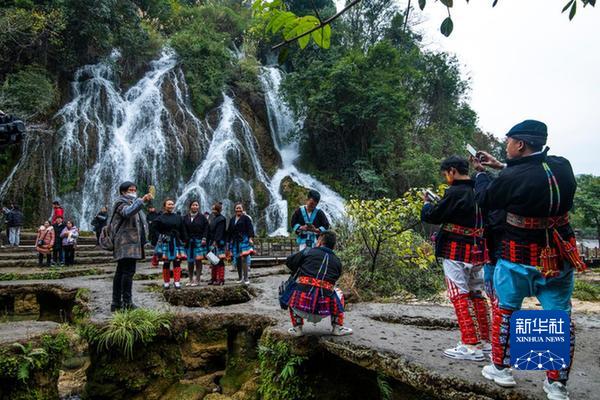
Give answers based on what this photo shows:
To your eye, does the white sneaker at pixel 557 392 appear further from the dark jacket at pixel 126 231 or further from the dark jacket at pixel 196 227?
the dark jacket at pixel 196 227

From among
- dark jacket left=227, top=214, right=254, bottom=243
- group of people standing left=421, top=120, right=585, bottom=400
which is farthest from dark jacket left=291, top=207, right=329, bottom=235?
group of people standing left=421, top=120, right=585, bottom=400

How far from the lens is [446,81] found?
30.7 m

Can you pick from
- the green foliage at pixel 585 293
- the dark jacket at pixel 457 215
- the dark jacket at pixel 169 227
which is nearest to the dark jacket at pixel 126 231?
the dark jacket at pixel 169 227

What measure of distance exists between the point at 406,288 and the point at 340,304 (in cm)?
576

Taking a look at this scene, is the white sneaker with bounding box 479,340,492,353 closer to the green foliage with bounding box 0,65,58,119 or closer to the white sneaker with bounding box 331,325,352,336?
the white sneaker with bounding box 331,325,352,336

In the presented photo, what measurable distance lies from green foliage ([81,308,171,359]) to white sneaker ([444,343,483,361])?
341 centimetres

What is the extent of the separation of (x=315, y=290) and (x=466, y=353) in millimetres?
1492

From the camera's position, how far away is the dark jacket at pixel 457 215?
12.2 ft

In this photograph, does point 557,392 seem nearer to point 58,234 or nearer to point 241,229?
point 241,229

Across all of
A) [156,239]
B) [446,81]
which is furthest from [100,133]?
[446,81]

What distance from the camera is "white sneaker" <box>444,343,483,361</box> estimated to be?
3.56 m

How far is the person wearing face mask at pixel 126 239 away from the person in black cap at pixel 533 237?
4304mm

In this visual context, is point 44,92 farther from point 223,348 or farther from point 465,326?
point 465,326

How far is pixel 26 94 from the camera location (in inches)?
669
